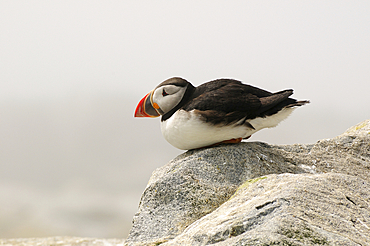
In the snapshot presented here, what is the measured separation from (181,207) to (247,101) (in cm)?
164

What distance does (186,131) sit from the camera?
409 cm

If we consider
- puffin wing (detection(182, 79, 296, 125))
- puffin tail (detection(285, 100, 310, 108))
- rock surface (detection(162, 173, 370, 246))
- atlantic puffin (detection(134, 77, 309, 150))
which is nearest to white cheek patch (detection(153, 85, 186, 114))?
atlantic puffin (detection(134, 77, 309, 150))

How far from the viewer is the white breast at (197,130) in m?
4.04

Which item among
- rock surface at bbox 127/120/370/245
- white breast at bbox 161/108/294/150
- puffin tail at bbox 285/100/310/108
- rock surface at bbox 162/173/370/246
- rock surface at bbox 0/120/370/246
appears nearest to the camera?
rock surface at bbox 162/173/370/246

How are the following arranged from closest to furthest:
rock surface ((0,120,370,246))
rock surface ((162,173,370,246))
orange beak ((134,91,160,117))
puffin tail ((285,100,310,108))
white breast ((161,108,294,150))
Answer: rock surface ((162,173,370,246))
rock surface ((0,120,370,246))
white breast ((161,108,294,150))
puffin tail ((285,100,310,108))
orange beak ((134,91,160,117))

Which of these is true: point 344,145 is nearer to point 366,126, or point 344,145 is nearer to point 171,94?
point 366,126

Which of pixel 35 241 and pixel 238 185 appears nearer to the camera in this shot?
pixel 238 185

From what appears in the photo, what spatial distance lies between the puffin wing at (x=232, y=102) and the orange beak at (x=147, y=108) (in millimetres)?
566

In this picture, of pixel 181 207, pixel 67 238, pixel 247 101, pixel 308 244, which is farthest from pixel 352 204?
pixel 67 238

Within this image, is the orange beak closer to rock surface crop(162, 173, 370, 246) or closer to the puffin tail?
the puffin tail

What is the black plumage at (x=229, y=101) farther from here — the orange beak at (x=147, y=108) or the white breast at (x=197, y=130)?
the orange beak at (x=147, y=108)

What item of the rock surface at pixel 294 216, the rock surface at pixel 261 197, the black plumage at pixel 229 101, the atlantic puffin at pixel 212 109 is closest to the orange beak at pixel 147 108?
the atlantic puffin at pixel 212 109

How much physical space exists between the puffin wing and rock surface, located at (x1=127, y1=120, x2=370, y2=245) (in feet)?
1.36

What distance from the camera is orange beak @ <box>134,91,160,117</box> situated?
4.58 metres
